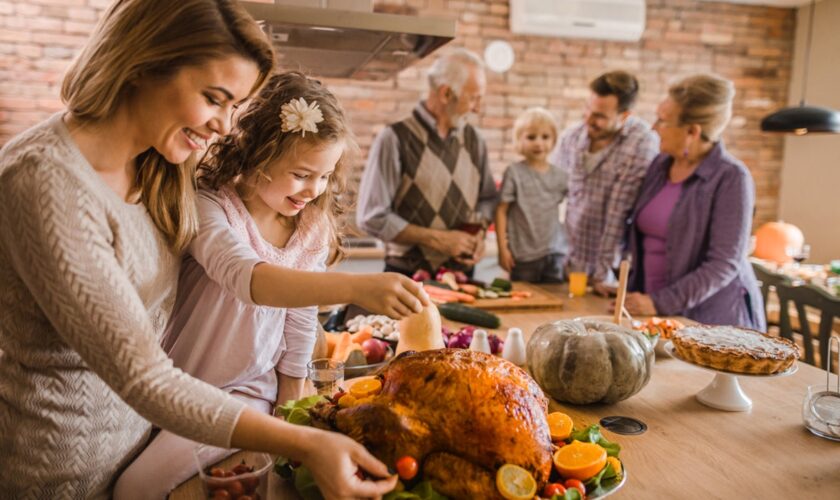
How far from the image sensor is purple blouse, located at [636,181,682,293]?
2.62m

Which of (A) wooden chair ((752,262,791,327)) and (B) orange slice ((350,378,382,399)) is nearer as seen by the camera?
(B) orange slice ((350,378,382,399))

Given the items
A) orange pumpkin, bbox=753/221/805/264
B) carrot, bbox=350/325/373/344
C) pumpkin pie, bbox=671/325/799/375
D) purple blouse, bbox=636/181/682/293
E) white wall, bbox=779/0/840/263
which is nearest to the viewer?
pumpkin pie, bbox=671/325/799/375

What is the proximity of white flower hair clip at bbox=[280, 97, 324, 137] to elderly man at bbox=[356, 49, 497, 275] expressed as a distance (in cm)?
160

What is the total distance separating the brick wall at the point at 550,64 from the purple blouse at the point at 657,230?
2.41 m

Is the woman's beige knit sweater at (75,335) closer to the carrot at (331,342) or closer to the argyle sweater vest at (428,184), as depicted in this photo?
the carrot at (331,342)

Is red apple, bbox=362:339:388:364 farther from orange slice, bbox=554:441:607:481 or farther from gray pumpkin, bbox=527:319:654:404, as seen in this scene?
orange slice, bbox=554:441:607:481

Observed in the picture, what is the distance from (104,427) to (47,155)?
502mm

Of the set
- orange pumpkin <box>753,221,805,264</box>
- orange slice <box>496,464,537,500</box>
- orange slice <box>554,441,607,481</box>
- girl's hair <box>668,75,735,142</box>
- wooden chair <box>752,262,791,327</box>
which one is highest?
girl's hair <box>668,75,735,142</box>

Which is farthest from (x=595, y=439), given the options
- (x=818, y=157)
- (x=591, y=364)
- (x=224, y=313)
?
(x=818, y=157)

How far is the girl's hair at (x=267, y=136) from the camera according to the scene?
1.39m

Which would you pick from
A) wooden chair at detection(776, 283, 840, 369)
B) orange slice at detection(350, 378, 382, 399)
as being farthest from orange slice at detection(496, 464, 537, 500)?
wooden chair at detection(776, 283, 840, 369)

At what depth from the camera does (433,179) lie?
3086mm

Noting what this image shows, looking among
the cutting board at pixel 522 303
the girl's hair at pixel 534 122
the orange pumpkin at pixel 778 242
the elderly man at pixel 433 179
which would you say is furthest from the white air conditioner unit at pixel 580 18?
the cutting board at pixel 522 303

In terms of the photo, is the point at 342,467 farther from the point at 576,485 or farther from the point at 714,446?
the point at 714,446
